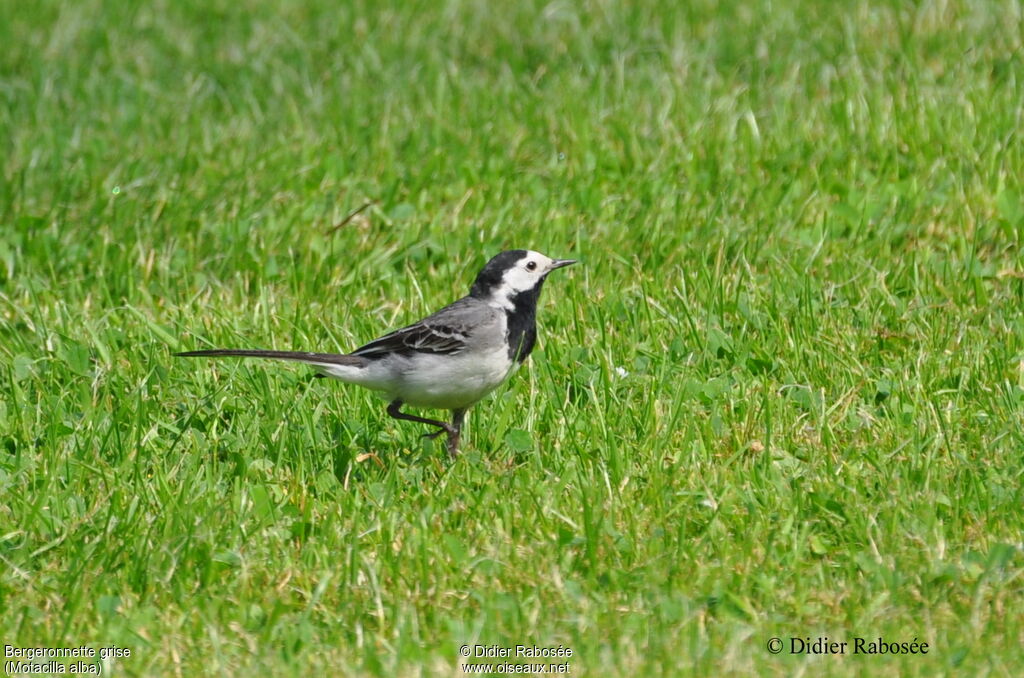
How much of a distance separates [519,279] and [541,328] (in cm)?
107

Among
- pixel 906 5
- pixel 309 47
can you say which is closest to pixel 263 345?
pixel 309 47

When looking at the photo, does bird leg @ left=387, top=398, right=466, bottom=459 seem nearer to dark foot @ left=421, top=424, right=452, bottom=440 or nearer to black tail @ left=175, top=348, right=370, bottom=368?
dark foot @ left=421, top=424, right=452, bottom=440

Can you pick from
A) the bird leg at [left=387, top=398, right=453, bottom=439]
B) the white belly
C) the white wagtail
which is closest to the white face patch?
the white wagtail

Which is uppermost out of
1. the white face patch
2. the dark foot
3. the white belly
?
the white face patch

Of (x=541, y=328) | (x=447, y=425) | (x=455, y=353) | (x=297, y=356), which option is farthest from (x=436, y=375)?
(x=541, y=328)

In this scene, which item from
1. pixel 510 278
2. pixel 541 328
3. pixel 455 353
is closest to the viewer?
pixel 455 353

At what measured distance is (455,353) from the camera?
615 cm

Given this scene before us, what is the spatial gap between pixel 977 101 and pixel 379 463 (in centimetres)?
516

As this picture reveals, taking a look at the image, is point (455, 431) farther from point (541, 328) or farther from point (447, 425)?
point (541, 328)

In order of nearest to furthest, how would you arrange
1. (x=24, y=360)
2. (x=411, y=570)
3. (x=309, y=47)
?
(x=411, y=570) → (x=24, y=360) → (x=309, y=47)

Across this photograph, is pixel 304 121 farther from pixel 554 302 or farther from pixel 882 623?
pixel 882 623

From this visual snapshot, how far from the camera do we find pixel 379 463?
6.18m

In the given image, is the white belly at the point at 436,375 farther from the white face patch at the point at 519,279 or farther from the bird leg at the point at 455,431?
the white face patch at the point at 519,279

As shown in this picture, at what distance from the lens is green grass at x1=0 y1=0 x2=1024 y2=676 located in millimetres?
5000
